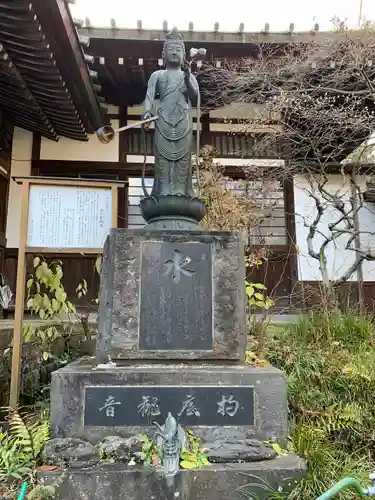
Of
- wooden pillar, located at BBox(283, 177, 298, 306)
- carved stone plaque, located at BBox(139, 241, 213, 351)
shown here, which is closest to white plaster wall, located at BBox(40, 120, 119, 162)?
wooden pillar, located at BBox(283, 177, 298, 306)

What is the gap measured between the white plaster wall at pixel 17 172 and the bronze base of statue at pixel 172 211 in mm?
5240

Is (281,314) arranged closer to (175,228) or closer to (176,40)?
(175,228)

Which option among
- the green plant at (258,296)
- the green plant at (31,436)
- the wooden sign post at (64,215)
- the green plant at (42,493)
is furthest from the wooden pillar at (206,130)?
the green plant at (42,493)

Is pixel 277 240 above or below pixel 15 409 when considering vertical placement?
above

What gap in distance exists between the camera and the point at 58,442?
9.76 ft

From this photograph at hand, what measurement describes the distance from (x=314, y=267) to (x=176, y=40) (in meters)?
5.80

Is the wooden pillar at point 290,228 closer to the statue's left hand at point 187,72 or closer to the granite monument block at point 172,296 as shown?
the statue's left hand at point 187,72

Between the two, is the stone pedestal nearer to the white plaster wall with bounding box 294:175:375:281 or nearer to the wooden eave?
the wooden eave

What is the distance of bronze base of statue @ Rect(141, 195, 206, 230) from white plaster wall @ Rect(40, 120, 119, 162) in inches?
209

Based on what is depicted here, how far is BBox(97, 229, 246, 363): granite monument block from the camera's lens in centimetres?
343

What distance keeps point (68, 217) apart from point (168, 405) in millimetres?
1963

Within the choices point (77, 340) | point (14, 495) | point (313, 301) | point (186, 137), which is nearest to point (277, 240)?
point (313, 301)

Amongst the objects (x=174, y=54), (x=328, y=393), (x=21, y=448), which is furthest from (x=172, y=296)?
(x=174, y=54)

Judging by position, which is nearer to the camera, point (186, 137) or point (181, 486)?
point (181, 486)
